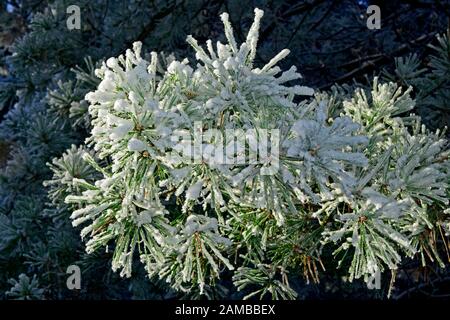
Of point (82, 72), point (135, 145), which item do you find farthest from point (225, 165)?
point (82, 72)

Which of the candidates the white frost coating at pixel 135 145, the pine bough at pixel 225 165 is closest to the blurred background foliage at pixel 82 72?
the pine bough at pixel 225 165

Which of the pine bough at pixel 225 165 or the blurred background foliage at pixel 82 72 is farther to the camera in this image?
the blurred background foliage at pixel 82 72

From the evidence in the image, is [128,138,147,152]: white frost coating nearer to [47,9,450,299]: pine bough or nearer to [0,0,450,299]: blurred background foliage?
[47,9,450,299]: pine bough

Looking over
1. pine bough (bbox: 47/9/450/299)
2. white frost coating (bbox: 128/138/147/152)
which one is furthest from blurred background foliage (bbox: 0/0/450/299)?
white frost coating (bbox: 128/138/147/152)

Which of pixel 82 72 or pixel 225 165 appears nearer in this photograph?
pixel 225 165

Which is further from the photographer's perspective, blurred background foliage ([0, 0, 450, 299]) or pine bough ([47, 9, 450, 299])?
blurred background foliage ([0, 0, 450, 299])

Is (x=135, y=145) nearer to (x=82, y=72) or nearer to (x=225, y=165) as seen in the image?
(x=225, y=165)

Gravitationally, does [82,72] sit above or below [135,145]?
above

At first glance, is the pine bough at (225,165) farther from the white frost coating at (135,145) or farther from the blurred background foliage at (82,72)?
the blurred background foliage at (82,72)

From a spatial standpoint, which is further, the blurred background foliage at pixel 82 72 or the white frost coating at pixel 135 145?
the blurred background foliage at pixel 82 72

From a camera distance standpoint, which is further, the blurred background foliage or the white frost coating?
the blurred background foliage
